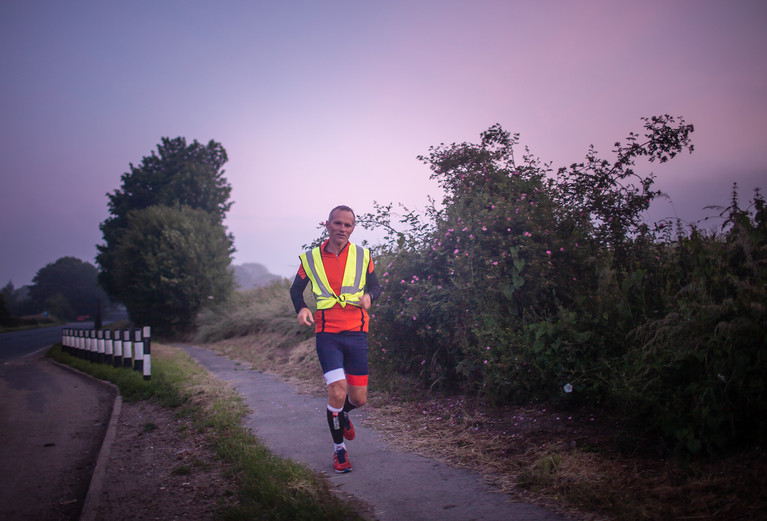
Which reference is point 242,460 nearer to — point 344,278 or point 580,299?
point 344,278

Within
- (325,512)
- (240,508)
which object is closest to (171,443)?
(240,508)

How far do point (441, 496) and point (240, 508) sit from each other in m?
1.43

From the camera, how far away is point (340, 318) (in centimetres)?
421

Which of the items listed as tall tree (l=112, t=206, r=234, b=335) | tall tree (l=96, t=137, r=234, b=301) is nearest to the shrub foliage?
tall tree (l=112, t=206, r=234, b=335)

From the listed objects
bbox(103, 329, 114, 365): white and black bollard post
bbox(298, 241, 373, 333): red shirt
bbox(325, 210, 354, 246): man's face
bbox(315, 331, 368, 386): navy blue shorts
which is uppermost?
bbox(325, 210, 354, 246): man's face

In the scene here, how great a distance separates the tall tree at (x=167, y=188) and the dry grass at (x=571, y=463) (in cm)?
3393

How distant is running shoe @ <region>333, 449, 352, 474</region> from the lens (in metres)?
4.20

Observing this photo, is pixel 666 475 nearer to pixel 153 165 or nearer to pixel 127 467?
pixel 127 467

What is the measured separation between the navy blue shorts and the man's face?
2.71 ft

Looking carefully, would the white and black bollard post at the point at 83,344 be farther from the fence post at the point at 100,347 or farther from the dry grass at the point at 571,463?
the dry grass at the point at 571,463

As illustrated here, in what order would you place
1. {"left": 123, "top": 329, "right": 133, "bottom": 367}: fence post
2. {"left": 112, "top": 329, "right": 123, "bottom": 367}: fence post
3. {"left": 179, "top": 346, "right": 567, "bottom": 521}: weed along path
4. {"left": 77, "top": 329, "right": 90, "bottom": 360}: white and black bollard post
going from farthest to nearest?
{"left": 77, "top": 329, "right": 90, "bottom": 360}: white and black bollard post
{"left": 112, "top": 329, "right": 123, "bottom": 367}: fence post
{"left": 123, "top": 329, "right": 133, "bottom": 367}: fence post
{"left": 179, "top": 346, "right": 567, "bottom": 521}: weed along path

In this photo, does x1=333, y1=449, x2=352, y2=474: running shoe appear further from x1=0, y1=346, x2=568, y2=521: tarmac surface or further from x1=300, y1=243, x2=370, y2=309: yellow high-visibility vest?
x1=300, y1=243, x2=370, y2=309: yellow high-visibility vest

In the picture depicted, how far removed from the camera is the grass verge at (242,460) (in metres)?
3.28

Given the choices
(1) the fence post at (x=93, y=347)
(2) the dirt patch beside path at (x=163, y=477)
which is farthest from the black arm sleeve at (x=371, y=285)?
(1) the fence post at (x=93, y=347)
